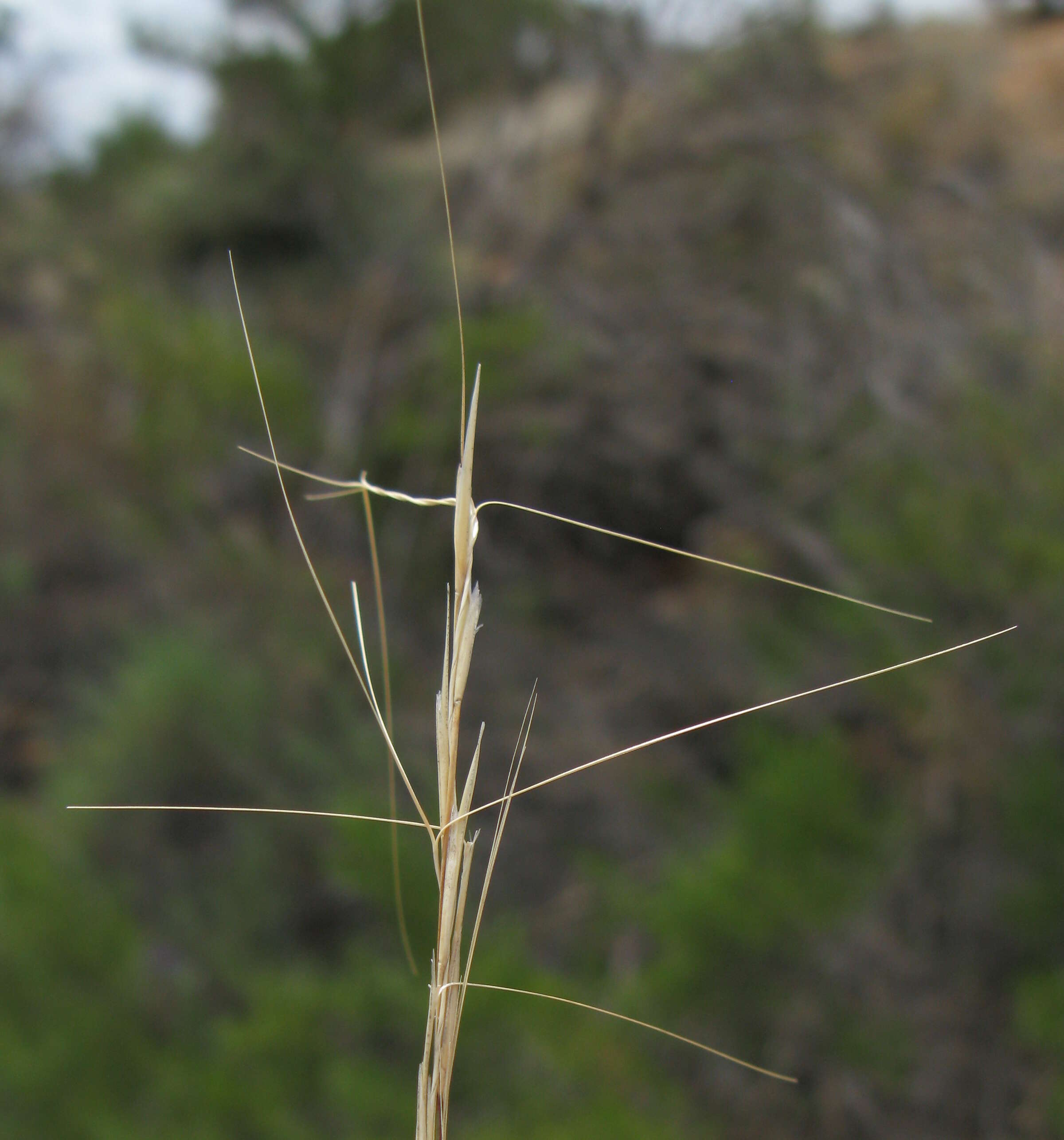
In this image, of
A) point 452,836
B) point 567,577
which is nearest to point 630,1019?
point 452,836

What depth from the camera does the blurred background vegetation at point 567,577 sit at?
231 centimetres

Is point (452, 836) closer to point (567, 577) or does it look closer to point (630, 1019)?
point (630, 1019)

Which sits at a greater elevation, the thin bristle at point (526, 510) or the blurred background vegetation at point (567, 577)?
the thin bristle at point (526, 510)

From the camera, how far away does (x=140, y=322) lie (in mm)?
3826

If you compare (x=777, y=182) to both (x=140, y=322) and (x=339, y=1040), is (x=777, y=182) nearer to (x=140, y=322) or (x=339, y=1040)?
(x=140, y=322)

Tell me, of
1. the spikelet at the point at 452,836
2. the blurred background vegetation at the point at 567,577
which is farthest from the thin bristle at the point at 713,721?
the blurred background vegetation at the point at 567,577

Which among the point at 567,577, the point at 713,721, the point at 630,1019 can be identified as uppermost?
the point at 713,721

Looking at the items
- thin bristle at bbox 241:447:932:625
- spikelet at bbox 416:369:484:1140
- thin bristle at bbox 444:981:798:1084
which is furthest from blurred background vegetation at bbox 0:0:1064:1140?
spikelet at bbox 416:369:484:1140

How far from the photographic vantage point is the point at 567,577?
4102 mm

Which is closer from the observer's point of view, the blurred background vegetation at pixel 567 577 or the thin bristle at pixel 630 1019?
the thin bristle at pixel 630 1019

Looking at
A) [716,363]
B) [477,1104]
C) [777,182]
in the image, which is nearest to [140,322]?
[716,363]

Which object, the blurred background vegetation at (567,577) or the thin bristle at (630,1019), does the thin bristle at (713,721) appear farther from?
the blurred background vegetation at (567,577)

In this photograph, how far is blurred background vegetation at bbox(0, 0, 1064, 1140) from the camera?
2.31 meters

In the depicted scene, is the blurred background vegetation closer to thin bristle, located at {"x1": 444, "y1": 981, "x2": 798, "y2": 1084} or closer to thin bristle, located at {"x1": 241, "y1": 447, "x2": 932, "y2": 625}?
thin bristle, located at {"x1": 444, "y1": 981, "x2": 798, "y2": 1084}
